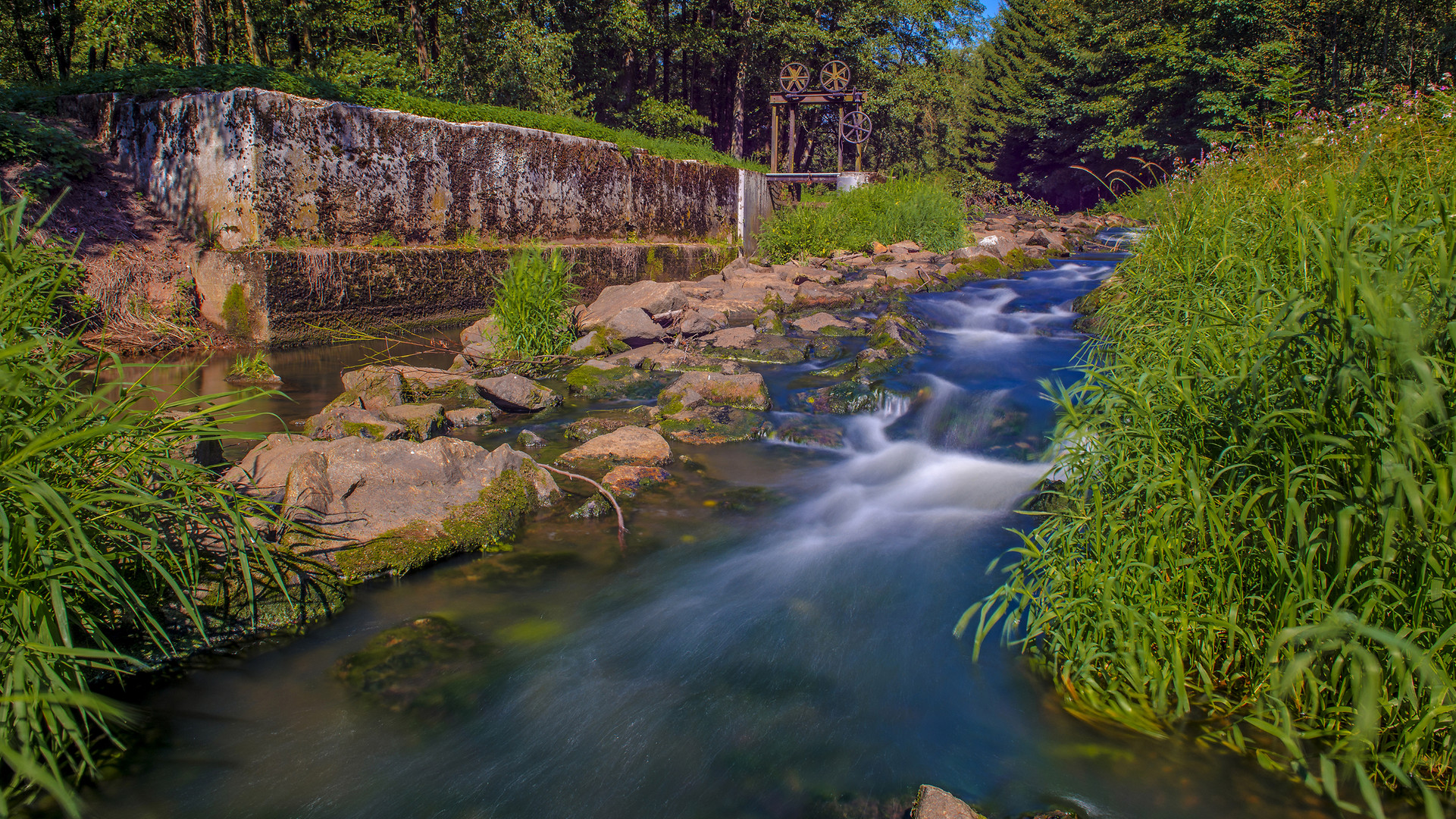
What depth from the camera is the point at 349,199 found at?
7836mm

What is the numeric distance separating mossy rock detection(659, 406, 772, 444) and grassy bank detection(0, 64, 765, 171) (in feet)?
17.0

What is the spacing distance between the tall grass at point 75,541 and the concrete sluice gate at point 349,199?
4766mm

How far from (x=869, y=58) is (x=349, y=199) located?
21.8 meters

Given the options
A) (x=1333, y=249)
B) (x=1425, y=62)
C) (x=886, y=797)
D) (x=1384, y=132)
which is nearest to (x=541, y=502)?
(x=886, y=797)

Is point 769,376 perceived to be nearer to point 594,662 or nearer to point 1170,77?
point 594,662

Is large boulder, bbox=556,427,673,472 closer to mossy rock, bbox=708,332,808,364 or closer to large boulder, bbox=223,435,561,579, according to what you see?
large boulder, bbox=223,435,561,579

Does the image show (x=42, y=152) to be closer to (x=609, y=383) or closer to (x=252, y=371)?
(x=252, y=371)

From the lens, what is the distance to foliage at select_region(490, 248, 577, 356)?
735cm

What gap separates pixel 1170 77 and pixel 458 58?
2316 cm

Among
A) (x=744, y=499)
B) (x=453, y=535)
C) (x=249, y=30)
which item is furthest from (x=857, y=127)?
(x=453, y=535)

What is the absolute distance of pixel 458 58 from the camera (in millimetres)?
17438

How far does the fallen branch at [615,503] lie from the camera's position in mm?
3922

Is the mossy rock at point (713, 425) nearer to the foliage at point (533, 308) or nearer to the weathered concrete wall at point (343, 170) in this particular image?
the foliage at point (533, 308)

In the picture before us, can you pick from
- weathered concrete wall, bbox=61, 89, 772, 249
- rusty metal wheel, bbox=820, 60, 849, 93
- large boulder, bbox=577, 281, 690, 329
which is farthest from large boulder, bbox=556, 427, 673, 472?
rusty metal wheel, bbox=820, 60, 849, 93
